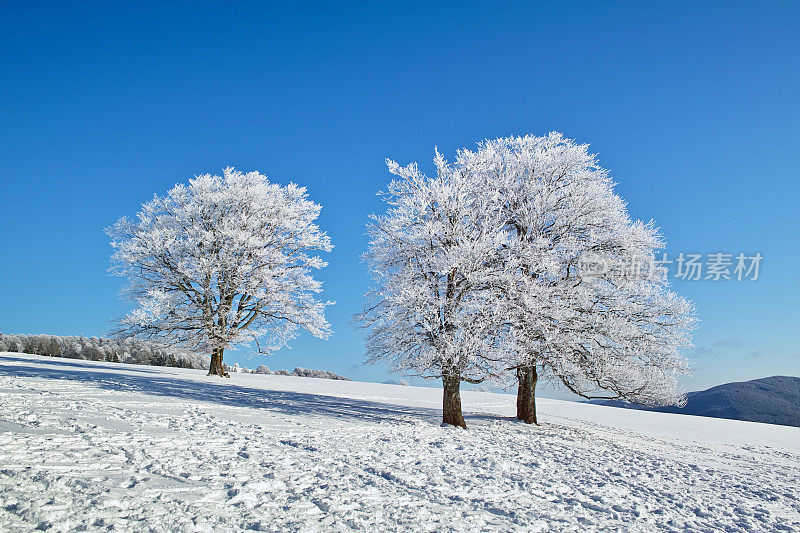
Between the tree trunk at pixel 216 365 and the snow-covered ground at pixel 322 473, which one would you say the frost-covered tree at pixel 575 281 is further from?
the tree trunk at pixel 216 365

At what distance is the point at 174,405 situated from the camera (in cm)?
1224

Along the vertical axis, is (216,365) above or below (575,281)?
below

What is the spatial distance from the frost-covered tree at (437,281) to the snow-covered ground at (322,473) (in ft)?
6.54

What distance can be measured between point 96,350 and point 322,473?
117 ft

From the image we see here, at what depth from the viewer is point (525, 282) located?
13.9m

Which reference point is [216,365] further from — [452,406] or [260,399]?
[452,406]

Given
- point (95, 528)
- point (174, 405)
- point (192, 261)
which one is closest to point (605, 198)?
point (174, 405)

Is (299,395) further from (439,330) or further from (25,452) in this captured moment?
(25,452)

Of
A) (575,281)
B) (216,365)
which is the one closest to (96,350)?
(216,365)

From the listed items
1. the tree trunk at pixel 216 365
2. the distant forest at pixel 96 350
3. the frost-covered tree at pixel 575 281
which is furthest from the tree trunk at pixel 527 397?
the distant forest at pixel 96 350

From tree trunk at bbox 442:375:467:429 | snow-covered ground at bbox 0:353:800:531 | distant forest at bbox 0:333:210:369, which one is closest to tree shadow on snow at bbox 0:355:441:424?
snow-covered ground at bbox 0:353:800:531

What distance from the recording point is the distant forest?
34.7 m

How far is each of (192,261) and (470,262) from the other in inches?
600

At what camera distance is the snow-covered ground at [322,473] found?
17.8 ft
